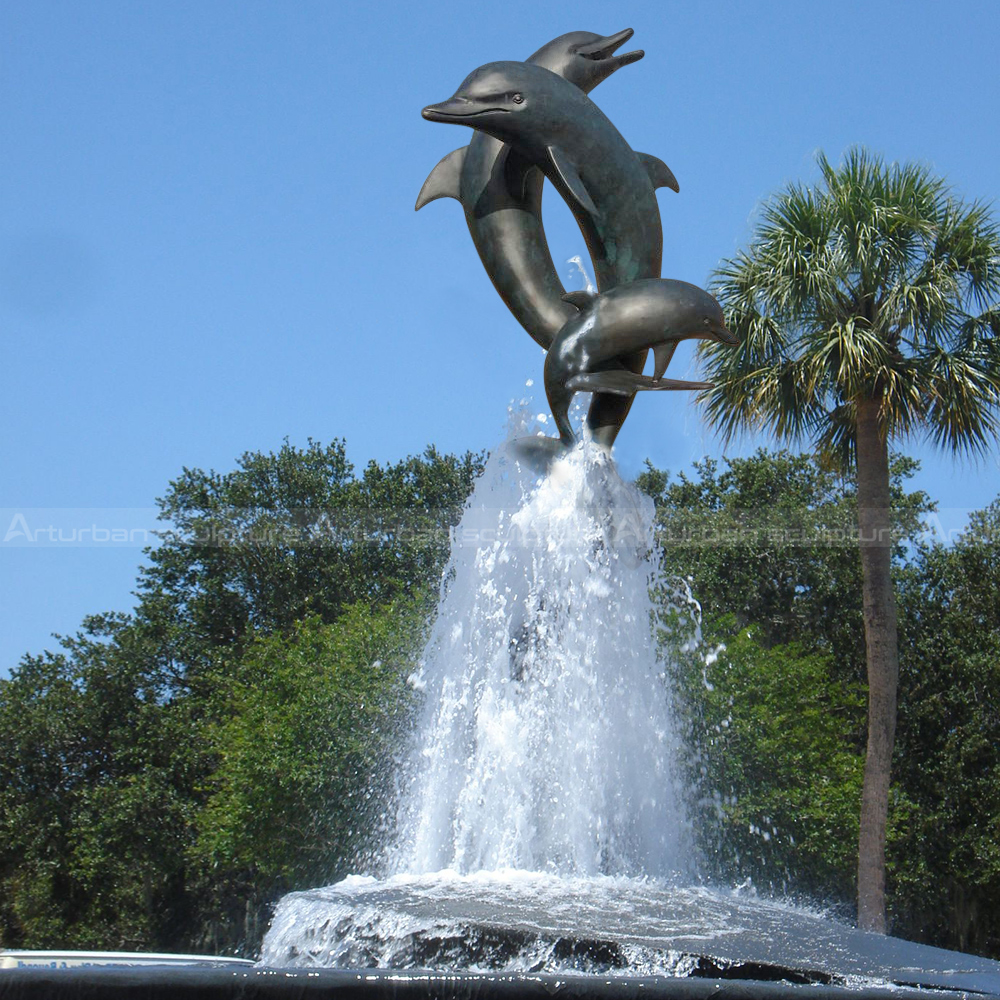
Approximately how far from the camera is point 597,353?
7.70m

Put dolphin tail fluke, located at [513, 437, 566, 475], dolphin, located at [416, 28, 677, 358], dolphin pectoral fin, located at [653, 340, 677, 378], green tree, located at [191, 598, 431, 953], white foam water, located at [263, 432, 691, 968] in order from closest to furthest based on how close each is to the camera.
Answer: dolphin pectoral fin, located at [653, 340, 677, 378] → white foam water, located at [263, 432, 691, 968] → dolphin tail fluke, located at [513, 437, 566, 475] → dolphin, located at [416, 28, 677, 358] → green tree, located at [191, 598, 431, 953]

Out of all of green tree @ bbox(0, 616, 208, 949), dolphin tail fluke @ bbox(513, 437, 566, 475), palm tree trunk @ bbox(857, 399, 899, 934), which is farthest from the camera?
green tree @ bbox(0, 616, 208, 949)

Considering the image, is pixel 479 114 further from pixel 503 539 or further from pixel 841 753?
pixel 841 753

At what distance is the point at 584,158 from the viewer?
315 inches

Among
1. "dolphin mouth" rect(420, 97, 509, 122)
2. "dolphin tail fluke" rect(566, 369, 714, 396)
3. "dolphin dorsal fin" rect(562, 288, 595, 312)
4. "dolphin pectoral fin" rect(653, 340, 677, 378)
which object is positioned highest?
"dolphin mouth" rect(420, 97, 509, 122)

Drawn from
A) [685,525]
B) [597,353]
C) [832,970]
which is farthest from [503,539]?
[685,525]

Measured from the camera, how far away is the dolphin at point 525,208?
849 centimetres

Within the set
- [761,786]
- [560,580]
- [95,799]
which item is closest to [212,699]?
[95,799]

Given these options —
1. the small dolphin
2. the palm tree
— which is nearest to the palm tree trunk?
the palm tree

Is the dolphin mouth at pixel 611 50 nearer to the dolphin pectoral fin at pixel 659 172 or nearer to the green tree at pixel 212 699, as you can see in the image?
the dolphin pectoral fin at pixel 659 172

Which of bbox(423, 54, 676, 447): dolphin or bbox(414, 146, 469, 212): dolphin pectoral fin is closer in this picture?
bbox(423, 54, 676, 447): dolphin

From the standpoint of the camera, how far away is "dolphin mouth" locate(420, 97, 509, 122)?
310 inches

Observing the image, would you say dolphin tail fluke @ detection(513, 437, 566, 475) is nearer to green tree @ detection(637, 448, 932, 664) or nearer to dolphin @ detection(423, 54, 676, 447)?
dolphin @ detection(423, 54, 676, 447)

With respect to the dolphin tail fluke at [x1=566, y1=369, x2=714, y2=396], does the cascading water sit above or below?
below
